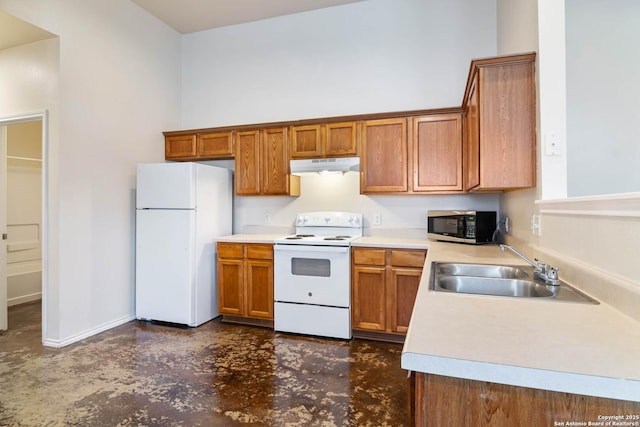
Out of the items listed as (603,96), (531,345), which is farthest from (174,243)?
(603,96)

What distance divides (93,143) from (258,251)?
1.92 meters

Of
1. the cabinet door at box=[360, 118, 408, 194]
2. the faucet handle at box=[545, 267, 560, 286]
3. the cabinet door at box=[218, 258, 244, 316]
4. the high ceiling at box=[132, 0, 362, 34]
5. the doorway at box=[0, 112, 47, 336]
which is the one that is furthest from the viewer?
the doorway at box=[0, 112, 47, 336]

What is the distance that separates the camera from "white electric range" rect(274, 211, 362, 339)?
3086 mm

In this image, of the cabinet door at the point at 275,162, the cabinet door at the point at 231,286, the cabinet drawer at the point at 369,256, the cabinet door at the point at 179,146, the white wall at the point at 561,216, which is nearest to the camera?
the white wall at the point at 561,216

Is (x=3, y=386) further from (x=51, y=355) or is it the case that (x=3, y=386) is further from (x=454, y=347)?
(x=454, y=347)

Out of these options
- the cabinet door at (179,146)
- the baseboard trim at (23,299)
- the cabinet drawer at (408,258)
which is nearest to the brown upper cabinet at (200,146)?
the cabinet door at (179,146)

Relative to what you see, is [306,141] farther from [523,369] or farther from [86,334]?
[523,369]

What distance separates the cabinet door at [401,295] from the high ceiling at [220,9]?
303 centimetres

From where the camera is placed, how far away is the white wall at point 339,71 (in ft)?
11.3

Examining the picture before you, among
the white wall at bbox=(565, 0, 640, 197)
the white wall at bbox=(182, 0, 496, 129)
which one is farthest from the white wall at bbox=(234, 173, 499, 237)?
the white wall at bbox=(565, 0, 640, 197)

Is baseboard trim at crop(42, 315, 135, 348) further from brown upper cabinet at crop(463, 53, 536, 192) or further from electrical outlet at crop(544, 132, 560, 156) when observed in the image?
electrical outlet at crop(544, 132, 560, 156)

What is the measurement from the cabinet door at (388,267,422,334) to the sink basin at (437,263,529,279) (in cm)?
107

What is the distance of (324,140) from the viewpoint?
351cm

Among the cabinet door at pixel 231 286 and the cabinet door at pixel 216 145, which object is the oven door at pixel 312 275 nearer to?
the cabinet door at pixel 231 286
